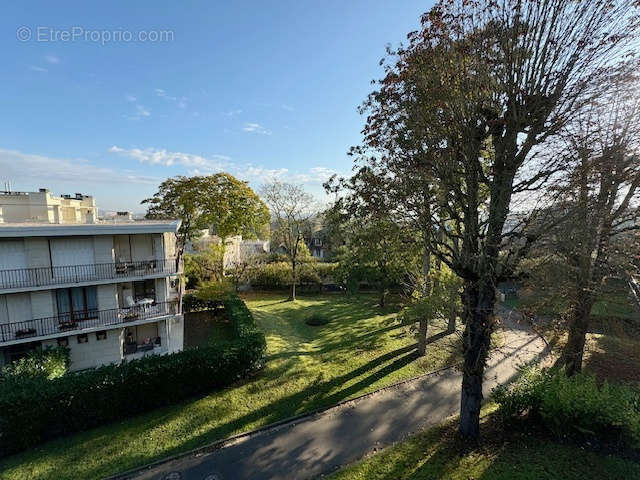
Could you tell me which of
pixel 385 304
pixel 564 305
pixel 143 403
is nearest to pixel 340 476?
pixel 143 403

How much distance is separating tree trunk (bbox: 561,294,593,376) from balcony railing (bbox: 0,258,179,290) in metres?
18.0

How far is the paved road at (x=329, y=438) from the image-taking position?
7.71 metres

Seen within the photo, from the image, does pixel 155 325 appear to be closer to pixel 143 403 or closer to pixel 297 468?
pixel 143 403

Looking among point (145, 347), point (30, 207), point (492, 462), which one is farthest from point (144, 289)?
point (492, 462)

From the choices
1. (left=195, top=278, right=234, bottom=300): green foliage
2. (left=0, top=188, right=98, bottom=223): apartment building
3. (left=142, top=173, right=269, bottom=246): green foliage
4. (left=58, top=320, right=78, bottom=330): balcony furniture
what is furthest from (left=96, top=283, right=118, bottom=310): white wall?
(left=142, top=173, right=269, bottom=246): green foliage

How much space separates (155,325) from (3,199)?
1253 cm

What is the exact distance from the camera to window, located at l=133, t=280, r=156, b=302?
1580 cm

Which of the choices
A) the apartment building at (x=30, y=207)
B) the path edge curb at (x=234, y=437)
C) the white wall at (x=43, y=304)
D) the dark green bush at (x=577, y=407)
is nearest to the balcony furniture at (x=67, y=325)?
the white wall at (x=43, y=304)

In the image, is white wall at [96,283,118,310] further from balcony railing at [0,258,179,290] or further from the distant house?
the distant house

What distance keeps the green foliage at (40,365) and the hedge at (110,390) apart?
4.14 ft

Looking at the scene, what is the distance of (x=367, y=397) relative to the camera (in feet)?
36.3

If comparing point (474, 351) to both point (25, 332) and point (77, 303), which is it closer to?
point (77, 303)

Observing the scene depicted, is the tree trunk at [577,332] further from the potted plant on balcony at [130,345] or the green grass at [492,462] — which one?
the potted plant on balcony at [130,345]

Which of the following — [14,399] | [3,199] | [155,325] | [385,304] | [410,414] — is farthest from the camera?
[385,304]
